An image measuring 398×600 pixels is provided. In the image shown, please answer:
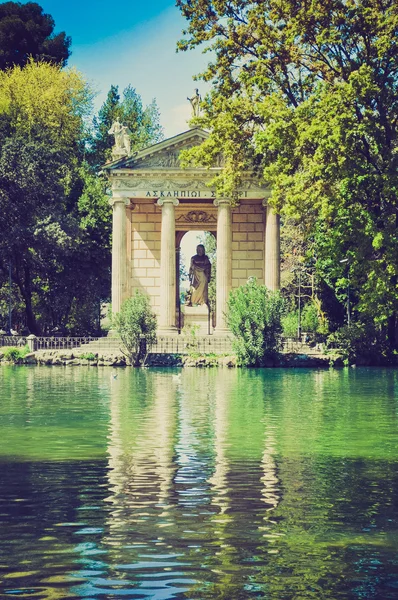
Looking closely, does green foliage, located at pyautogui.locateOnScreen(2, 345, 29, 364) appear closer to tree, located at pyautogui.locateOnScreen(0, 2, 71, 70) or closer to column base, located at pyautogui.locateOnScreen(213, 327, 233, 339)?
column base, located at pyautogui.locateOnScreen(213, 327, 233, 339)

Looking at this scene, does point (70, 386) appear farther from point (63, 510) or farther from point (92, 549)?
point (92, 549)

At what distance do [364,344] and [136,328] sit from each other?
1155 centimetres

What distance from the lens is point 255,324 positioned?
1935 inches

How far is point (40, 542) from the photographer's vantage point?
10469mm

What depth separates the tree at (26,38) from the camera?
273 ft

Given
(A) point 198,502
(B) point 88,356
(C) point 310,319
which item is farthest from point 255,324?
(A) point 198,502

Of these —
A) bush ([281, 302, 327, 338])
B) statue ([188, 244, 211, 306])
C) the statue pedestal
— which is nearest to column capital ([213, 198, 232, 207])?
statue ([188, 244, 211, 306])

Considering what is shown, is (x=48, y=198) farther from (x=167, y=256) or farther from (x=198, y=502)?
(x=198, y=502)

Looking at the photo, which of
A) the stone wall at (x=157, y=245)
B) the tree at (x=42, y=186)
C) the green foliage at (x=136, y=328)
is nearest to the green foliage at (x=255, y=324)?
the green foliage at (x=136, y=328)

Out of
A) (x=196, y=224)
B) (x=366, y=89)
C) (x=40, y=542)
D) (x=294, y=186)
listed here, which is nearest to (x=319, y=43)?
(x=366, y=89)

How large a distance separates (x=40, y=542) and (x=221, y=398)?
2000cm

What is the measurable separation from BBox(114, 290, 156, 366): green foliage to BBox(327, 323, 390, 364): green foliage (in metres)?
9.88

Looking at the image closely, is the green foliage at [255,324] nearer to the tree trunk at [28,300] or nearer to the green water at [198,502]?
the green water at [198,502]

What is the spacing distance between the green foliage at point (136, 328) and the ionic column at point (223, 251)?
11.8 m
